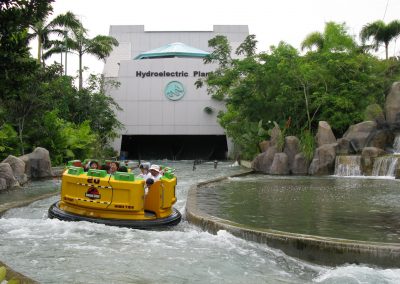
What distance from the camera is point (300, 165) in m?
23.0

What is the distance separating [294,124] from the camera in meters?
28.4

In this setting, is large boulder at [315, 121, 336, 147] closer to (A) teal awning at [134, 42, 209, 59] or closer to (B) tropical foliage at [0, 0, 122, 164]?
(B) tropical foliage at [0, 0, 122, 164]

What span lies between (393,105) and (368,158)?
15.5 feet

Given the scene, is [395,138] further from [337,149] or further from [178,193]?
[178,193]

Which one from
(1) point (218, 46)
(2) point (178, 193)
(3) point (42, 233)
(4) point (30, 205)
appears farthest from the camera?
(1) point (218, 46)

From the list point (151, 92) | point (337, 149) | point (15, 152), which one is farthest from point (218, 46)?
point (15, 152)

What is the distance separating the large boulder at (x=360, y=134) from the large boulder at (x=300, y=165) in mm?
2210

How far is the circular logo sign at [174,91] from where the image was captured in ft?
134

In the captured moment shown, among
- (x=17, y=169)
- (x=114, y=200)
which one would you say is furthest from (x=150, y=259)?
(x=17, y=169)

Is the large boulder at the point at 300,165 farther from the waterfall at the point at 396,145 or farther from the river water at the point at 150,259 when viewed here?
the river water at the point at 150,259

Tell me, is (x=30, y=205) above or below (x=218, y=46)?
below

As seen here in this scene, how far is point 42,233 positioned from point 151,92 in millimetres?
32913

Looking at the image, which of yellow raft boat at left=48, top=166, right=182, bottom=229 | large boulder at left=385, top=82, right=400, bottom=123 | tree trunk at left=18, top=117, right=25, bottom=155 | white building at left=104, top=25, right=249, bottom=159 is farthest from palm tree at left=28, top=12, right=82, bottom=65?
yellow raft boat at left=48, top=166, right=182, bottom=229

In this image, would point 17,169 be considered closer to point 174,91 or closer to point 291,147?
point 291,147
